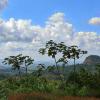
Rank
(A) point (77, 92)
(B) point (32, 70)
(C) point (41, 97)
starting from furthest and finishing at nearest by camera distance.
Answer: (B) point (32, 70) < (A) point (77, 92) < (C) point (41, 97)

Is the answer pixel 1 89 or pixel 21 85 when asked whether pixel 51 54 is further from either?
pixel 1 89

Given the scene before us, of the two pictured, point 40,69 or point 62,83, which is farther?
point 40,69

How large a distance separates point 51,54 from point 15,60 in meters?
5.64

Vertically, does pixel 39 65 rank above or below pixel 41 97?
above

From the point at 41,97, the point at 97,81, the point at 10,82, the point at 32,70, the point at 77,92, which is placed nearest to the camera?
the point at 41,97

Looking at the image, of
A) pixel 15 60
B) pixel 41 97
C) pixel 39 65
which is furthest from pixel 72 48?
pixel 41 97

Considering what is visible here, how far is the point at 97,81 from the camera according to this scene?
2889 centimetres

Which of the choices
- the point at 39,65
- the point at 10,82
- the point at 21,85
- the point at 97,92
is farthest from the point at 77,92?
the point at 39,65

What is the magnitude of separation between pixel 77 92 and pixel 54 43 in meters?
8.87

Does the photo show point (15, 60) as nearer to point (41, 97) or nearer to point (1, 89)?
point (1, 89)

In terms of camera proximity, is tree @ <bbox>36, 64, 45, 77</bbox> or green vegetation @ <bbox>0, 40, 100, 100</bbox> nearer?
green vegetation @ <bbox>0, 40, 100, 100</bbox>

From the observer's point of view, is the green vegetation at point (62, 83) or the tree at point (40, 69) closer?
the green vegetation at point (62, 83)

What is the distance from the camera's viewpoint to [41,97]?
20.5 m

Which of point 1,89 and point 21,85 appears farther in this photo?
point 21,85
